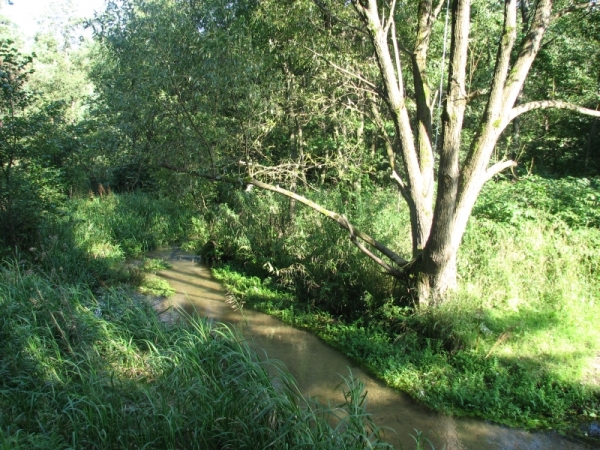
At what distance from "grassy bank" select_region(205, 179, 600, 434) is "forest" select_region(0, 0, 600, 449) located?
0.03 meters

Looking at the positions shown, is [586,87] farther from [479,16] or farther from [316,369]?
[316,369]

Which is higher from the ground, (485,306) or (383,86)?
(383,86)

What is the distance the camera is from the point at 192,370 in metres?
4.14

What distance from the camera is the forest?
3.91 meters

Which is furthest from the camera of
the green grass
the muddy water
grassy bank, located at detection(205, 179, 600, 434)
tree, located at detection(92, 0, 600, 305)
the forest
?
tree, located at detection(92, 0, 600, 305)

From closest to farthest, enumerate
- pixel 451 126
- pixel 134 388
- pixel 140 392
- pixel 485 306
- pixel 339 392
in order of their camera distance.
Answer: pixel 140 392 < pixel 134 388 < pixel 339 392 < pixel 451 126 < pixel 485 306

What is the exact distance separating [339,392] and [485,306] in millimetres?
2460

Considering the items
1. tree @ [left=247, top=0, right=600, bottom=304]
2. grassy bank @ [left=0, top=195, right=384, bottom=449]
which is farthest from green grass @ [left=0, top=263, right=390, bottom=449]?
tree @ [left=247, top=0, right=600, bottom=304]

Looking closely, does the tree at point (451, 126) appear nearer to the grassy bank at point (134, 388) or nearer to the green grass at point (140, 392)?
the grassy bank at point (134, 388)

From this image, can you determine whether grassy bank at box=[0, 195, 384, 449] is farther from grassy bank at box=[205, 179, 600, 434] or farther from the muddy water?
grassy bank at box=[205, 179, 600, 434]

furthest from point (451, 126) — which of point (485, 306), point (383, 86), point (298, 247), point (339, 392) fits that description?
point (298, 247)

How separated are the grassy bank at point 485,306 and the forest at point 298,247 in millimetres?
33

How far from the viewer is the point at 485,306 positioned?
6.31 metres

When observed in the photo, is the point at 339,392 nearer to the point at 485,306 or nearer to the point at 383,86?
the point at 485,306
